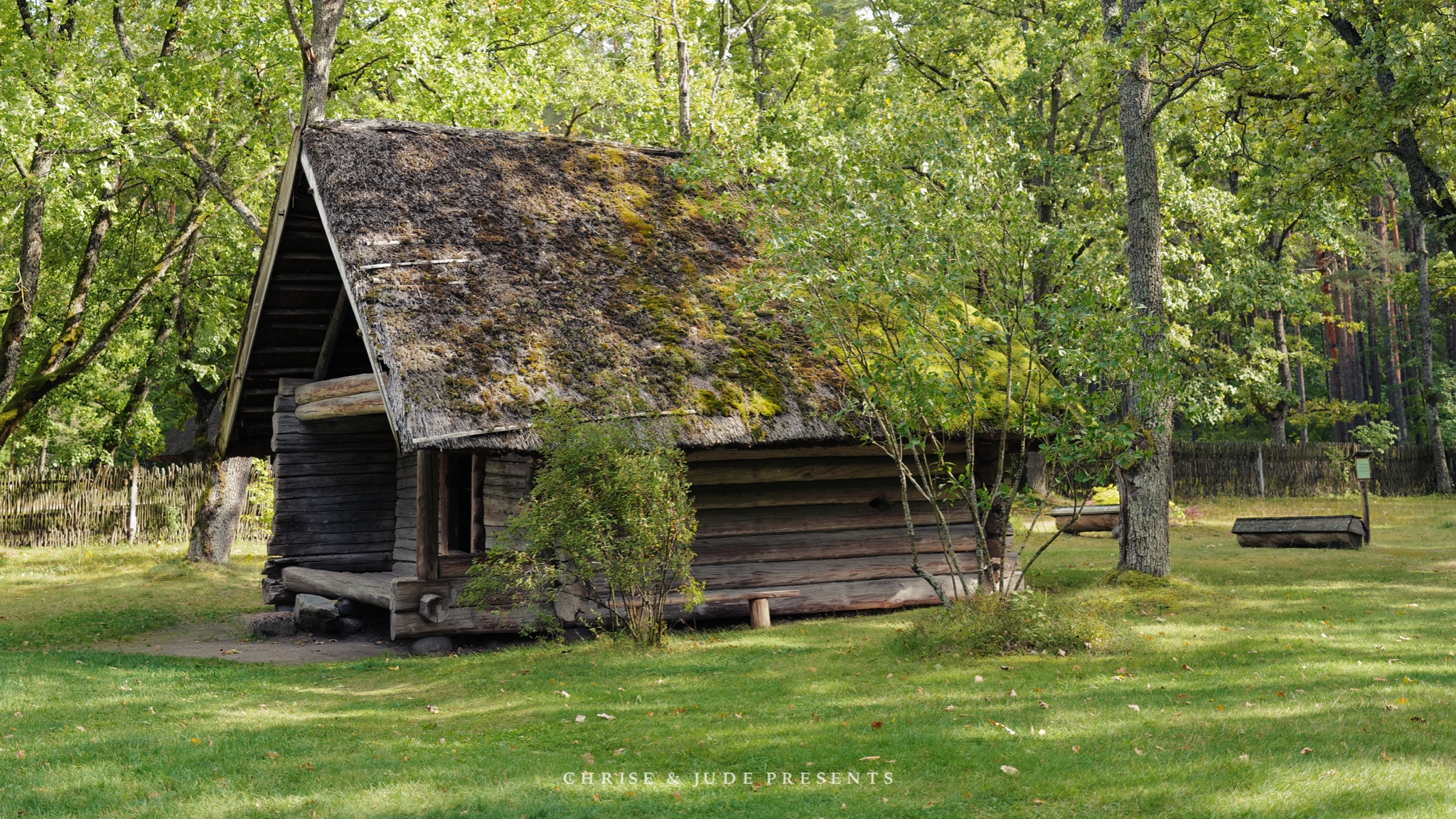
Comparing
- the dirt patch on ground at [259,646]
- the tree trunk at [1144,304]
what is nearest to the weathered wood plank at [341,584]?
the dirt patch on ground at [259,646]

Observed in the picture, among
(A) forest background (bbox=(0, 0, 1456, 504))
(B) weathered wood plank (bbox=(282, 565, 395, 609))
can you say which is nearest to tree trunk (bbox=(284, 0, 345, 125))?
(A) forest background (bbox=(0, 0, 1456, 504))

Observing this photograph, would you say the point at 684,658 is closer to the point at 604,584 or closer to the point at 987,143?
the point at 604,584

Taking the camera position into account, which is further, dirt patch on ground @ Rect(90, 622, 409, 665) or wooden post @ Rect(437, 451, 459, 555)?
dirt patch on ground @ Rect(90, 622, 409, 665)

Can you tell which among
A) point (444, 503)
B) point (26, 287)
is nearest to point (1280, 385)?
point (444, 503)

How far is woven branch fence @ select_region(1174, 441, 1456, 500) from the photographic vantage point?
106ft

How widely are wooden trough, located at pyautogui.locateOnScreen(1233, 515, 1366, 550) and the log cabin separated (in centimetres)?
822

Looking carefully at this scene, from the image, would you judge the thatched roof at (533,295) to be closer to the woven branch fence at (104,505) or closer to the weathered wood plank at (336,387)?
the weathered wood plank at (336,387)

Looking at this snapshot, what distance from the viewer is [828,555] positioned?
42.0ft

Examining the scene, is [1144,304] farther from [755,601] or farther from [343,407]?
[343,407]

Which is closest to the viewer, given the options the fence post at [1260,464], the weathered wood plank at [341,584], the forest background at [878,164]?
the forest background at [878,164]

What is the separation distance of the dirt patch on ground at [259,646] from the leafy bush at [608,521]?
2666 millimetres

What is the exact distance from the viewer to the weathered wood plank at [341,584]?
12.5 m

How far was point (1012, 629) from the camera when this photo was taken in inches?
359

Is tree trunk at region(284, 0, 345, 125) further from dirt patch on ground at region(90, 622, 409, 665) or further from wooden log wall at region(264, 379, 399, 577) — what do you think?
dirt patch on ground at region(90, 622, 409, 665)
